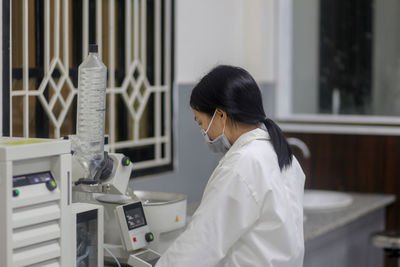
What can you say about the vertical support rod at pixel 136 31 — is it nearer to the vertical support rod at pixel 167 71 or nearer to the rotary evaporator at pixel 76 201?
the vertical support rod at pixel 167 71

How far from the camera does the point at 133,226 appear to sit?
2.12 meters

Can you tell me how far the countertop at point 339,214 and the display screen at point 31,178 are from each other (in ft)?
3.74

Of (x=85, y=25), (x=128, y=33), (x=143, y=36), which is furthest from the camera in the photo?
(x=143, y=36)

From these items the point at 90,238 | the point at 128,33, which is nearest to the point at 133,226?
the point at 90,238

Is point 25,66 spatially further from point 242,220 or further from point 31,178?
point 242,220

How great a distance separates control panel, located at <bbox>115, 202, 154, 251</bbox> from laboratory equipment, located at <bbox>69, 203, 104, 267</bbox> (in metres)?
0.07

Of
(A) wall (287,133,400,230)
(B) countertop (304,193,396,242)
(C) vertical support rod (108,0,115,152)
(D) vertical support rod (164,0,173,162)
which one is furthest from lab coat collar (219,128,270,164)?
(A) wall (287,133,400,230)

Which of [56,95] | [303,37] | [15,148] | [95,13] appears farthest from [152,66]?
[15,148]

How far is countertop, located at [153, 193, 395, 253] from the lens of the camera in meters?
3.10

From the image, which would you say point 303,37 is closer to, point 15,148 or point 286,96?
point 286,96

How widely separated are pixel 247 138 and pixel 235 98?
122mm

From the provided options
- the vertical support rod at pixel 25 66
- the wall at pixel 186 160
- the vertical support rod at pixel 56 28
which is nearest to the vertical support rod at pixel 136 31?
the wall at pixel 186 160

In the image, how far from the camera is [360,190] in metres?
4.09

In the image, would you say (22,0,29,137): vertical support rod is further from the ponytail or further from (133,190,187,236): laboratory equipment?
the ponytail
